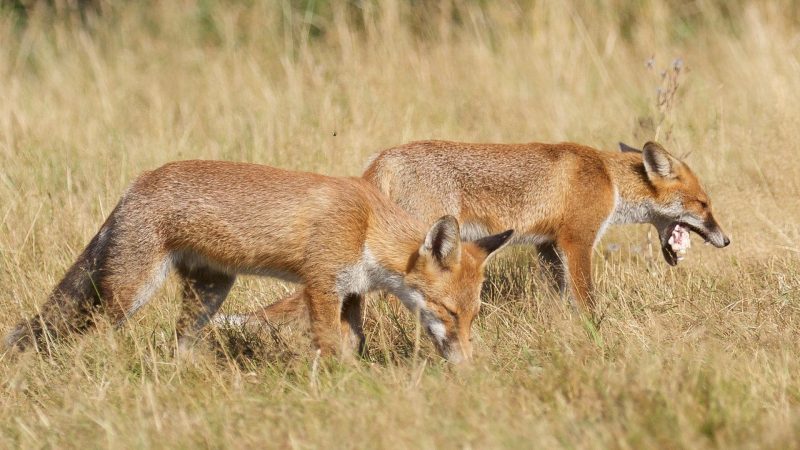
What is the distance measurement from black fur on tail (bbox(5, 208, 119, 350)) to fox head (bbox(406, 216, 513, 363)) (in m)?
1.74

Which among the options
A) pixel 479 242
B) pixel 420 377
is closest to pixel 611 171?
pixel 479 242

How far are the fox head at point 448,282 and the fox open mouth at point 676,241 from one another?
6.41 ft

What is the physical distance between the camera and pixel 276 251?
6.09 m

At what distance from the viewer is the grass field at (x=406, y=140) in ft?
15.0

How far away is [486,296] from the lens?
718 cm

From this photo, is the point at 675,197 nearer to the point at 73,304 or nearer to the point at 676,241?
the point at 676,241

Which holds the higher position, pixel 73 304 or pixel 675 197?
pixel 675 197

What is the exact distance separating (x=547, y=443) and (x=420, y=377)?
969 millimetres

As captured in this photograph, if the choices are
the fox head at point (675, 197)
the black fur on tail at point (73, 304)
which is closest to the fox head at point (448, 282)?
the black fur on tail at point (73, 304)

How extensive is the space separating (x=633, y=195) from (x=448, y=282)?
2.28 meters

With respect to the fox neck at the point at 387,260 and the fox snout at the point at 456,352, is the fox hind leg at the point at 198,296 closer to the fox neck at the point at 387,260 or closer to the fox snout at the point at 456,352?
the fox neck at the point at 387,260

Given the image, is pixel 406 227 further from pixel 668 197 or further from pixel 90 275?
pixel 668 197

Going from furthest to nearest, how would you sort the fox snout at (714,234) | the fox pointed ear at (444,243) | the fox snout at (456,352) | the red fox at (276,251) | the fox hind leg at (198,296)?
1. the fox snout at (714,234)
2. the fox hind leg at (198,296)
3. the red fox at (276,251)
4. the fox pointed ear at (444,243)
5. the fox snout at (456,352)

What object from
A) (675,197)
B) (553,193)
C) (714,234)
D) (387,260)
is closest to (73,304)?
(387,260)
